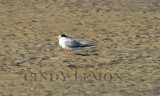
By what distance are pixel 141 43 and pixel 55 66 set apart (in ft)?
11.2

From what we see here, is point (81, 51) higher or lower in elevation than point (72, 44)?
lower

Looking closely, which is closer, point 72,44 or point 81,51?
point 72,44

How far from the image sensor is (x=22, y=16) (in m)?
16.5

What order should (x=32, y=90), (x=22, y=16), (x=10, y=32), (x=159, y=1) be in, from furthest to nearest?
(x=159, y=1)
(x=22, y=16)
(x=10, y=32)
(x=32, y=90)

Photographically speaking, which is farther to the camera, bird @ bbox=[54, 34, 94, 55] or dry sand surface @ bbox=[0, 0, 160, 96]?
bird @ bbox=[54, 34, 94, 55]

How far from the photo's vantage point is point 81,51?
40.4ft

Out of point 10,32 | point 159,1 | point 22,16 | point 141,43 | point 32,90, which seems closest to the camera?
point 32,90

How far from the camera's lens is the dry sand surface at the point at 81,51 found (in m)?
9.25

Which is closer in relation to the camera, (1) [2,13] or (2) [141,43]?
(2) [141,43]

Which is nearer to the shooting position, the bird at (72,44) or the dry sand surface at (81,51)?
the dry sand surface at (81,51)

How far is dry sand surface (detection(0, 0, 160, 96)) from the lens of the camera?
925cm

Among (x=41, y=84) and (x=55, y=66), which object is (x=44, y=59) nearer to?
(x=55, y=66)

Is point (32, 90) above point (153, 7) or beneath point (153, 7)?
beneath

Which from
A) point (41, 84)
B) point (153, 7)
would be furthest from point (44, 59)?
point (153, 7)
